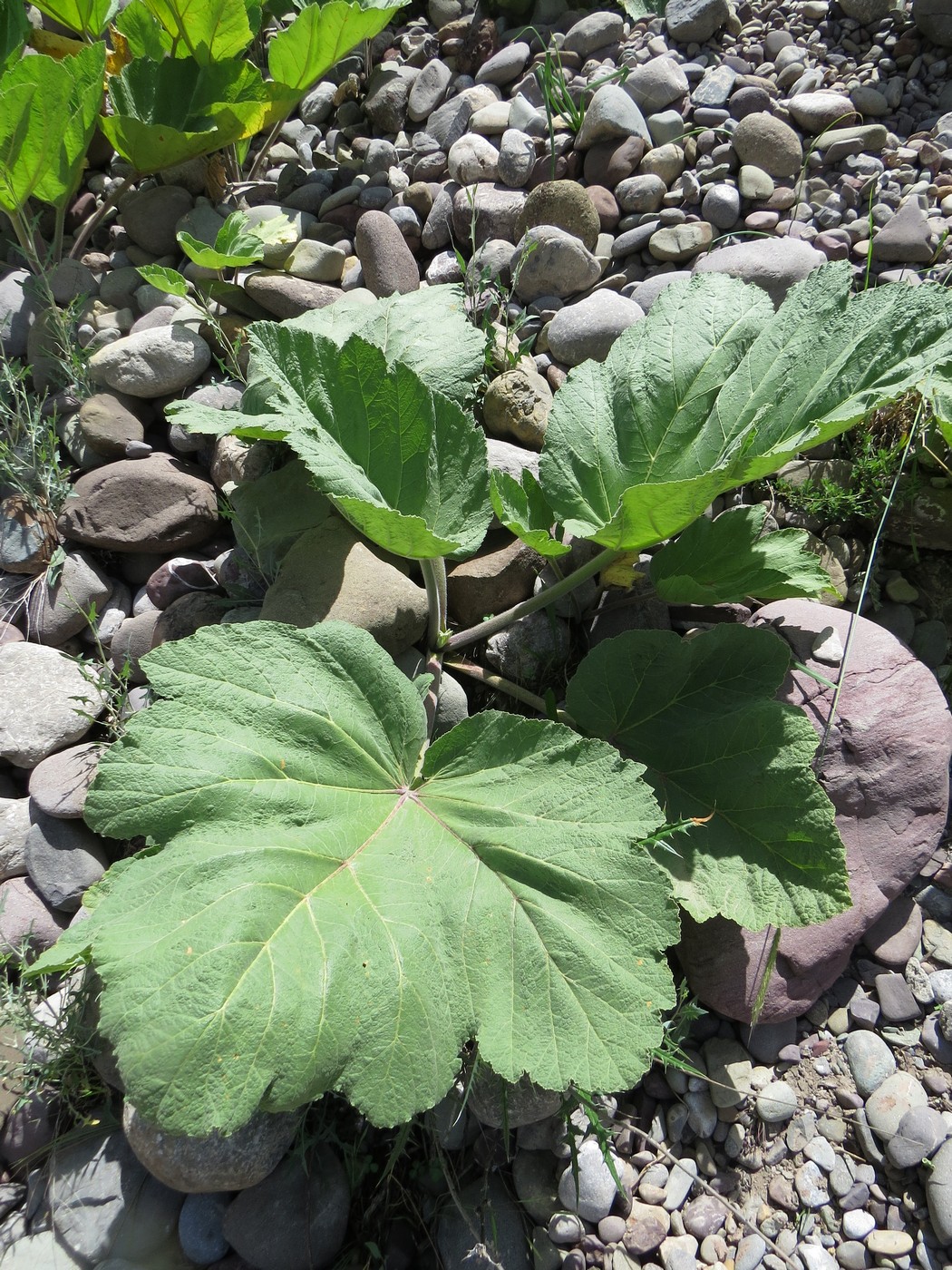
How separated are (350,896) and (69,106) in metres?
2.51

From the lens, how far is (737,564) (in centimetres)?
218

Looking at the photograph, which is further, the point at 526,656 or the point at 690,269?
the point at 690,269

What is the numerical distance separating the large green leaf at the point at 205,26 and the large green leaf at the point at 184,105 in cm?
7

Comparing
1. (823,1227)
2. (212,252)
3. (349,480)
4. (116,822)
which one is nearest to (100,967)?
(116,822)

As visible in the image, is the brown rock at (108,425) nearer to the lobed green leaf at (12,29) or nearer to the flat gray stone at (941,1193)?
the lobed green leaf at (12,29)

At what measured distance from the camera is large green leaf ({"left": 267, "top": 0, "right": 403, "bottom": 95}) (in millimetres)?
2928

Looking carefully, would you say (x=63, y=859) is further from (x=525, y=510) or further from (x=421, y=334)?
(x=421, y=334)

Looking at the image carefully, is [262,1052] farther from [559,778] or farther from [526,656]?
[526,656]

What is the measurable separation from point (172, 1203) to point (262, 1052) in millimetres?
761

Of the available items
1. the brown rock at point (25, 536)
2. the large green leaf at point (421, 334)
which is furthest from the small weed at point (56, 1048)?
the large green leaf at point (421, 334)

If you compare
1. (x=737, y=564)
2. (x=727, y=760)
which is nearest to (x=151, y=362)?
(x=737, y=564)

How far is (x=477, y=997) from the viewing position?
1716 millimetres

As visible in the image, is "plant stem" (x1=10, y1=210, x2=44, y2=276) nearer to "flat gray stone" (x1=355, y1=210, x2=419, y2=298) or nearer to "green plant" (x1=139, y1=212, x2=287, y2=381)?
A: "green plant" (x1=139, y1=212, x2=287, y2=381)

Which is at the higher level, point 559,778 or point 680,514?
point 680,514
